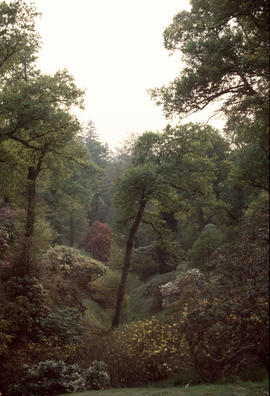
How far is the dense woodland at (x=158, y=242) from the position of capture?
5801 mm

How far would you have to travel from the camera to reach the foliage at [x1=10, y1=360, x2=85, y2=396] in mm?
8359

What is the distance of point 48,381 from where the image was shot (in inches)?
342

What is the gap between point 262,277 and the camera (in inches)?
193

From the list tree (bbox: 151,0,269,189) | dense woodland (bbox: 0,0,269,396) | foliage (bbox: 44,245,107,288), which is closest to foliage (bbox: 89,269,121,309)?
dense woodland (bbox: 0,0,269,396)

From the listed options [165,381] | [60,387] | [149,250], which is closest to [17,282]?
[60,387]

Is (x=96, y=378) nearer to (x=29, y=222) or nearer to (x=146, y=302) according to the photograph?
(x=29, y=222)

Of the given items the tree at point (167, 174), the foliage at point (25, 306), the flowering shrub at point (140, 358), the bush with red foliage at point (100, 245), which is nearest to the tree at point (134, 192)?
the tree at point (167, 174)

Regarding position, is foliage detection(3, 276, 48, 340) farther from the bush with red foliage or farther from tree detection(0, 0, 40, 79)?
the bush with red foliage

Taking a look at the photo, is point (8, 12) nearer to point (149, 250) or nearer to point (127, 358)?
point (127, 358)

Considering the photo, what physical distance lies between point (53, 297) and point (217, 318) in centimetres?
1128

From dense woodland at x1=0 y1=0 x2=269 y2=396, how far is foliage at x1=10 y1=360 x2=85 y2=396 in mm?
34

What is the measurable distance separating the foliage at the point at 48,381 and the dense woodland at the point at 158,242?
0.03m

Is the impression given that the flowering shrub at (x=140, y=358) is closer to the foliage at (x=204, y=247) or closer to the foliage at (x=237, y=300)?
the foliage at (x=237, y=300)

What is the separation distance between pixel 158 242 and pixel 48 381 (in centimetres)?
1097
